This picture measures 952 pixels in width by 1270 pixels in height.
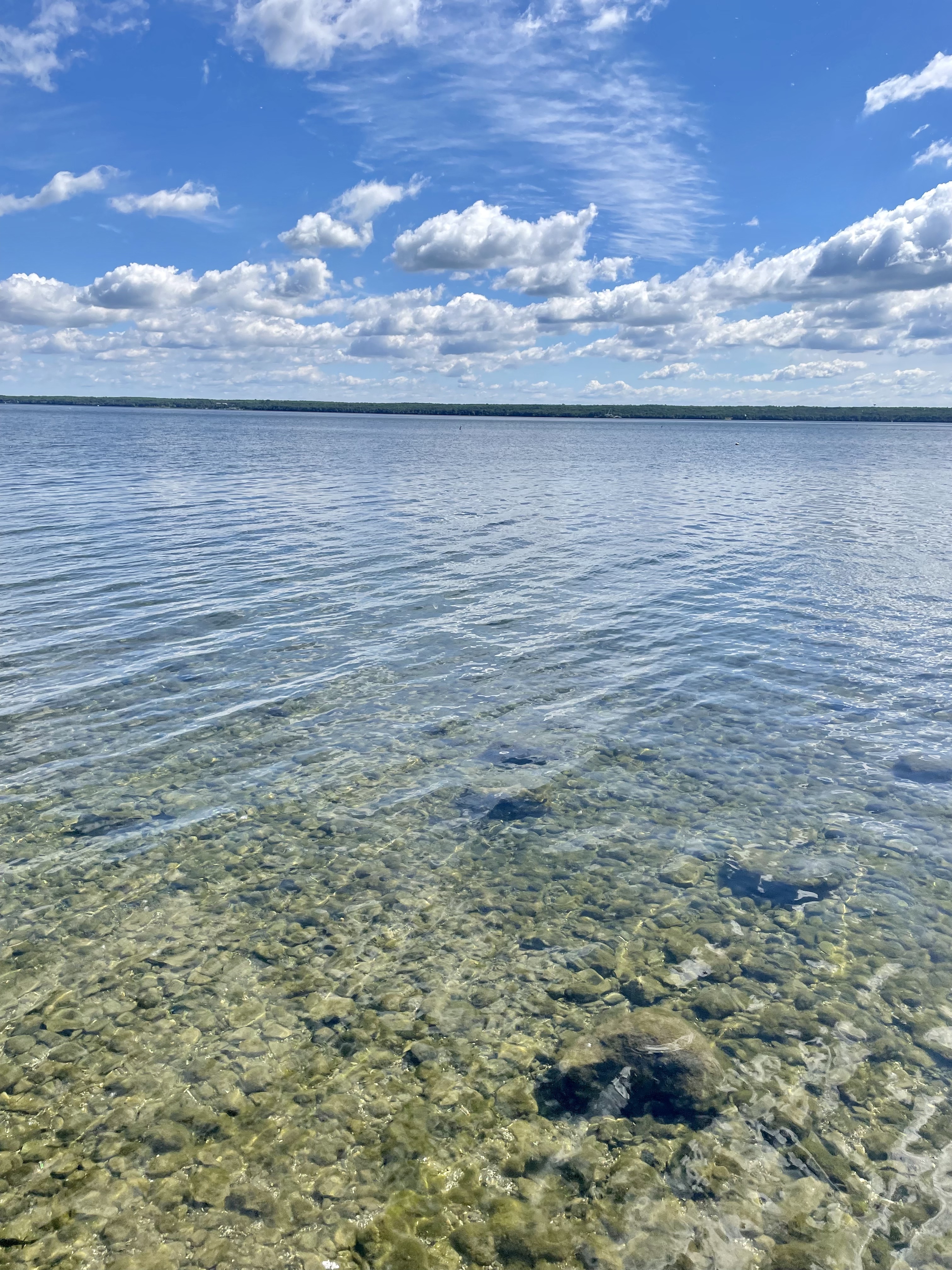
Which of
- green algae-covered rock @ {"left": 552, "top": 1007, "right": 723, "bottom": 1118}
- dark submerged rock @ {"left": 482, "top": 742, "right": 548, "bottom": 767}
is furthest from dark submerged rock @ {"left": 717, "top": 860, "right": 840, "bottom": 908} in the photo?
dark submerged rock @ {"left": 482, "top": 742, "right": 548, "bottom": 767}

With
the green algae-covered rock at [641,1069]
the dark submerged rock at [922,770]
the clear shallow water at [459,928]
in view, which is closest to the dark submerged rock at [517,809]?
the clear shallow water at [459,928]

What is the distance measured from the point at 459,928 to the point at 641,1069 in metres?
3.17

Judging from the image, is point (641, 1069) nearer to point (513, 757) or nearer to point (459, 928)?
point (459, 928)

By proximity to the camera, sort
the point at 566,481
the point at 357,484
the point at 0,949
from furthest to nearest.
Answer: the point at 566,481
the point at 357,484
the point at 0,949

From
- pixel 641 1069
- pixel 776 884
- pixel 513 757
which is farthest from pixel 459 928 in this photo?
pixel 513 757

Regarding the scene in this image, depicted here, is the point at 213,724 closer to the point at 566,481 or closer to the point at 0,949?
the point at 0,949

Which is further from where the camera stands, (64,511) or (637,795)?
(64,511)

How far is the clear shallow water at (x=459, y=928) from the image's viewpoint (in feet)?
22.5

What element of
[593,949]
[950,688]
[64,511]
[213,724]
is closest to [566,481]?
[64,511]

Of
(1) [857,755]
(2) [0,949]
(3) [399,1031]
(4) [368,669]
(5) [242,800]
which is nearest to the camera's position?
(3) [399,1031]

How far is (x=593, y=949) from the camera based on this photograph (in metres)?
10.4

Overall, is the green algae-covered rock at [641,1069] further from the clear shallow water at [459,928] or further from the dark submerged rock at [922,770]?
the dark submerged rock at [922,770]

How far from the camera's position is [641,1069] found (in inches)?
330

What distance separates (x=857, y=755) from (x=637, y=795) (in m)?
5.66
